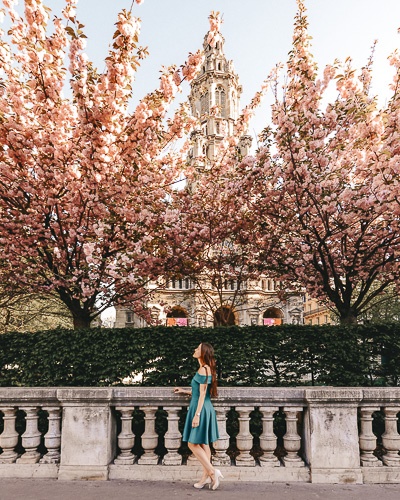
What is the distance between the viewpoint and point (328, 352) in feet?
22.7

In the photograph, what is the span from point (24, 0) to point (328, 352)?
8.37 meters

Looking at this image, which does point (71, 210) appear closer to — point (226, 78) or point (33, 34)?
point (33, 34)

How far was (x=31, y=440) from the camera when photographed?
5820 mm

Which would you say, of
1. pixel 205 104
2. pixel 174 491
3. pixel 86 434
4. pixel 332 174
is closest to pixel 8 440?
pixel 86 434

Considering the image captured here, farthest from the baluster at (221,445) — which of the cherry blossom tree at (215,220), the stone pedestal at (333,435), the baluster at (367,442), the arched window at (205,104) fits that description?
the arched window at (205,104)

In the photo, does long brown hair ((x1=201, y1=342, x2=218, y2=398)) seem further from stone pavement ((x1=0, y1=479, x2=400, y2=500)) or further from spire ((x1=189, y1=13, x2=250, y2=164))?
spire ((x1=189, y1=13, x2=250, y2=164))

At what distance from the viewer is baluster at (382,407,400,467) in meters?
5.58

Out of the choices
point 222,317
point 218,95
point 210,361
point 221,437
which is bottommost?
point 221,437

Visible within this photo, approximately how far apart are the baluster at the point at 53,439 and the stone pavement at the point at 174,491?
30 centimetres

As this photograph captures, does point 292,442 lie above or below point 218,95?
below

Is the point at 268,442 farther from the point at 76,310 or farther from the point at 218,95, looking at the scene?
the point at 218,95

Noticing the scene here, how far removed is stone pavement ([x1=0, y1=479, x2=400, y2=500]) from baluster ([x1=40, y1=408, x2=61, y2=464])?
30cm

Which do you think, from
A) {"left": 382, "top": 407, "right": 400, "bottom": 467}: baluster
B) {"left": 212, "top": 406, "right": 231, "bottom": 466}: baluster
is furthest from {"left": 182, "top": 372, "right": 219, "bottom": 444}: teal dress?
{"left": 382, "top": 407, "right": 400, "bottom": 467}: baluster

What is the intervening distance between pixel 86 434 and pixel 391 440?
426cm
